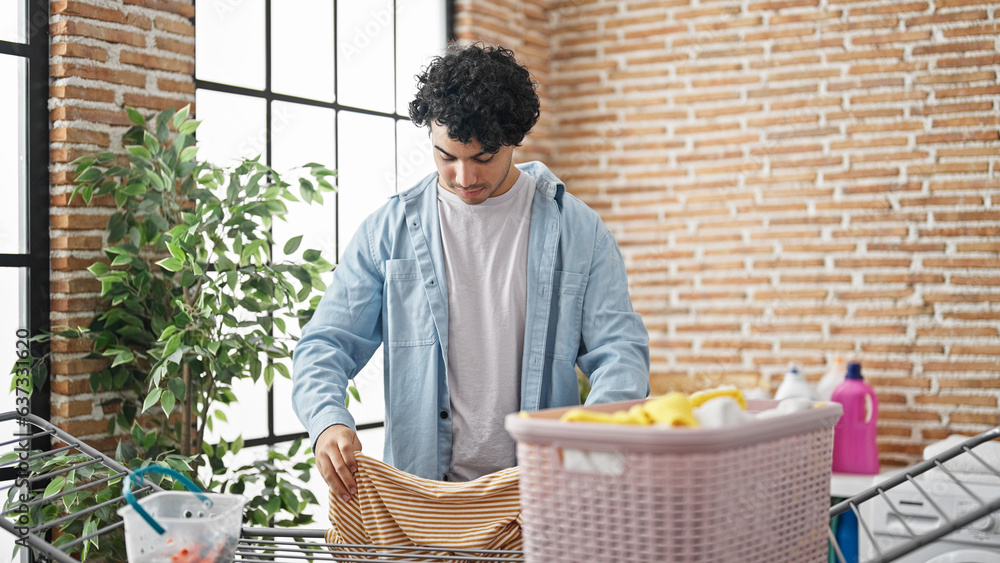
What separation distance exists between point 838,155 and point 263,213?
92.6 inches

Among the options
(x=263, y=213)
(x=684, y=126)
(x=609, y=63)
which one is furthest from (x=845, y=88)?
(x=263, y=213)

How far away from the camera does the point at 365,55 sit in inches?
134

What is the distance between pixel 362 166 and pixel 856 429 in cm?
211

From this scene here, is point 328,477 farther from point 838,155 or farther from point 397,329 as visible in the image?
point 838,155

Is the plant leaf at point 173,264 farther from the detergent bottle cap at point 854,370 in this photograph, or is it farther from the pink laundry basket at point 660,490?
the detergent bottle cap at point 854,370

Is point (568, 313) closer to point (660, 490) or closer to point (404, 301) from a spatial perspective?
point (404, 301)

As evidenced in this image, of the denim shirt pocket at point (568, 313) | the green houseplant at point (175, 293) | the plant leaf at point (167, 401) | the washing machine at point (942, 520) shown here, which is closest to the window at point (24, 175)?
the green houseplant at point (175, 293)

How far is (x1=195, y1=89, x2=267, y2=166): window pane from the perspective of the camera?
273 cm

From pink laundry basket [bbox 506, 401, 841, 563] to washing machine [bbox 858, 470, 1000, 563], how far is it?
6.42ft

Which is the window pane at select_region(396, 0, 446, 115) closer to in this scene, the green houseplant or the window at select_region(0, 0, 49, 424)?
the green houseplant

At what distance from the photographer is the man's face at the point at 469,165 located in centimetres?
162

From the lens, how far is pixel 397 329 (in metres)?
1.74

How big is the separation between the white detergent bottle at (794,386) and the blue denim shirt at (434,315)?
187 cm

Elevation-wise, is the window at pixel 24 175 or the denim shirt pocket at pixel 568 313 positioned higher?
the window at pixel 24 175
